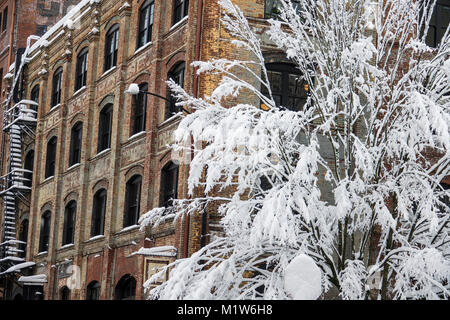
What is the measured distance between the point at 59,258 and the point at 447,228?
19.3 m

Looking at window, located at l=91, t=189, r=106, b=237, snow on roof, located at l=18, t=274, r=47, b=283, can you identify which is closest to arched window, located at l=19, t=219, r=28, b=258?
snow on roof, located at l=18, t=274, r=47, b=283

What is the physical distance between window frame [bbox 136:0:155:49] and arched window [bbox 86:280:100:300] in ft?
28.3

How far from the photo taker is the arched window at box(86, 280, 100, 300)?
27.6 metres

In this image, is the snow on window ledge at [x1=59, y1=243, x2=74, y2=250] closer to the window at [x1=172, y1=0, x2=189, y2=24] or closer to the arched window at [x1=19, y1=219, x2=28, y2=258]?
the arched window at [x1=19, y1=219, x2=28, y2=258]

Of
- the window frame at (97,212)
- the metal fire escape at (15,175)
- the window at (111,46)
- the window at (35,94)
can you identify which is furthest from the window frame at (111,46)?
the window at (35,94)

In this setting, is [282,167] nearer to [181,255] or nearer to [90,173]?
[181,255]

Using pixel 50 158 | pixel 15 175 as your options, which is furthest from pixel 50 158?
pixel 15 175

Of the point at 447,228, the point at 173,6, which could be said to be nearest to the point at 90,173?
the point at 173,6

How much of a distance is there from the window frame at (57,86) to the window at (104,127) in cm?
548

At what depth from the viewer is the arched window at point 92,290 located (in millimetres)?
27567

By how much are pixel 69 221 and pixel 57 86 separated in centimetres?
678

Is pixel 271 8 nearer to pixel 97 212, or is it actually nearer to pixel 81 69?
pixel 97 212

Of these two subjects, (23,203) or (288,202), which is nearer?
(288,202)
